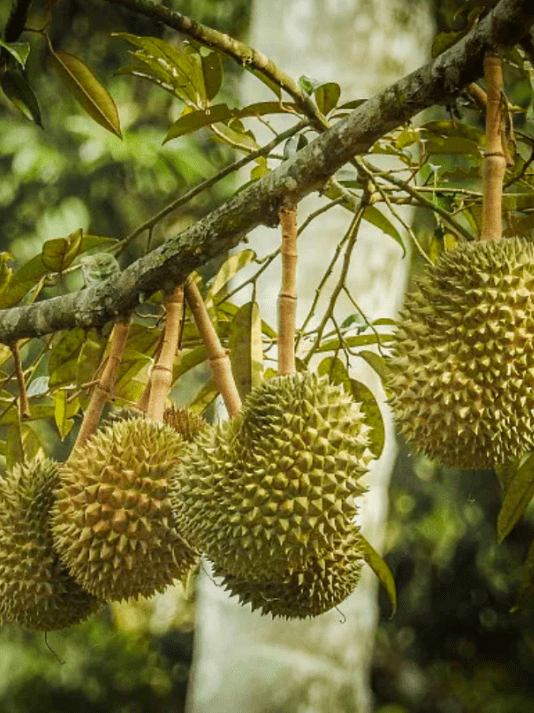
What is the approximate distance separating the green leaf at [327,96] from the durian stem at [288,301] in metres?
0.21

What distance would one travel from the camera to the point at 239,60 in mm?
734

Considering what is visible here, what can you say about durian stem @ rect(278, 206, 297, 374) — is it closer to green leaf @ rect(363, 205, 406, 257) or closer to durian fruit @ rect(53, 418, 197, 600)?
durian fruit @ rect(53, 418, 197, 600)

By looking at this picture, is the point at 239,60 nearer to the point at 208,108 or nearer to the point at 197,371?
the point at 208,108

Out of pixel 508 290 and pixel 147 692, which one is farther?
pixel 147 692

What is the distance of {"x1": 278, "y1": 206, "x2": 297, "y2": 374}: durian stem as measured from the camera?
24.2 inches

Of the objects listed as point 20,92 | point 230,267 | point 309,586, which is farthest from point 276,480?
point 20,92

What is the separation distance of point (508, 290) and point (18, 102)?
468 millimetres

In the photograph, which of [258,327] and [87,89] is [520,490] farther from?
[87,89]

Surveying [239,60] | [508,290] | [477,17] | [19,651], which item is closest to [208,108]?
[239,60]

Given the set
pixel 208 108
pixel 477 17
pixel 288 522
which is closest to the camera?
pixel 288 522

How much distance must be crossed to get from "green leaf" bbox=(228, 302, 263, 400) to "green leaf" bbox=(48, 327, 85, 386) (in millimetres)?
209

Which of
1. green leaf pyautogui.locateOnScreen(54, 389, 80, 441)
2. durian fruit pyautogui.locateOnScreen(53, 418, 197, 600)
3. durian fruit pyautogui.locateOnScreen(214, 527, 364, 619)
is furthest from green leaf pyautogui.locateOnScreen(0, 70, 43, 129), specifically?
durian fruit pyautogui.locateOnScreen(214, 527, 364, 619)

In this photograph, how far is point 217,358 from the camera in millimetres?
664

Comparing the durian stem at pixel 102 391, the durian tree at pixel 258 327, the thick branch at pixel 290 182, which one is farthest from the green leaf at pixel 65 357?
the durian stem at pixel 102 391
